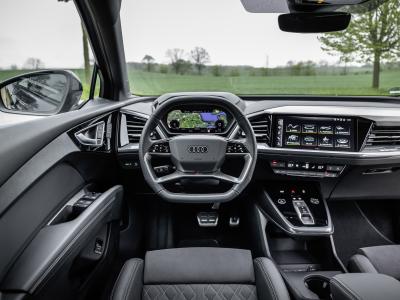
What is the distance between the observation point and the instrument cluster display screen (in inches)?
96.6

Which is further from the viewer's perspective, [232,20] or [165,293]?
[232,20]

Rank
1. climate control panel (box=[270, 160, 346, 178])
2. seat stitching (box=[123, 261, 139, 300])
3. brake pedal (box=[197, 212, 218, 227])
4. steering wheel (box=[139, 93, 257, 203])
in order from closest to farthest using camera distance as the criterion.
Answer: seat stitching (box=[123, 261, 139, 300])
steering wheel (box=[139, 93, 257, 203])
climate control panel (box=[270, 160, 346, 178])
brake pedal (box=[197, 212, 218, 227])

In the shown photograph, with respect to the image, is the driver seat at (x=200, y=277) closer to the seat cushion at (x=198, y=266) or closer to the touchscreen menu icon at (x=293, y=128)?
the seat cushion at (x=198, y=266)

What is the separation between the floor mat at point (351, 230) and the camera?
3.04 m

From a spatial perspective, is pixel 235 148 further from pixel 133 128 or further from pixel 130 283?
pixel 130 283

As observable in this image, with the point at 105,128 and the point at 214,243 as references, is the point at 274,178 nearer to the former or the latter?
the point at 214,243

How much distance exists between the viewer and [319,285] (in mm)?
2283

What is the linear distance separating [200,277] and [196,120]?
99 centimetres

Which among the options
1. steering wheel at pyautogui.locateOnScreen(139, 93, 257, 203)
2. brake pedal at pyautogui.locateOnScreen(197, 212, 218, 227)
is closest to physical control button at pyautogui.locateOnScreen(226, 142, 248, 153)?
steering wheel at pyautogui.locateOnScreen(139, 93, 257, 203)

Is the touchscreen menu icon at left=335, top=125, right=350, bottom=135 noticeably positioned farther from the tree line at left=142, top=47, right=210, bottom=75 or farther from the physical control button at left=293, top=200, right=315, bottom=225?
the tree line at left=142, top=47, right=210, bottom=75

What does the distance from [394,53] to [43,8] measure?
2.24 m

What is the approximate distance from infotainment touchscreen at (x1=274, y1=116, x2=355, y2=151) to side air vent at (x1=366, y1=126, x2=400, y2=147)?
13 cm

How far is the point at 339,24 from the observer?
2027mm

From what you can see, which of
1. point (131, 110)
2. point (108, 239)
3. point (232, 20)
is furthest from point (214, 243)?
point (232, 20)
